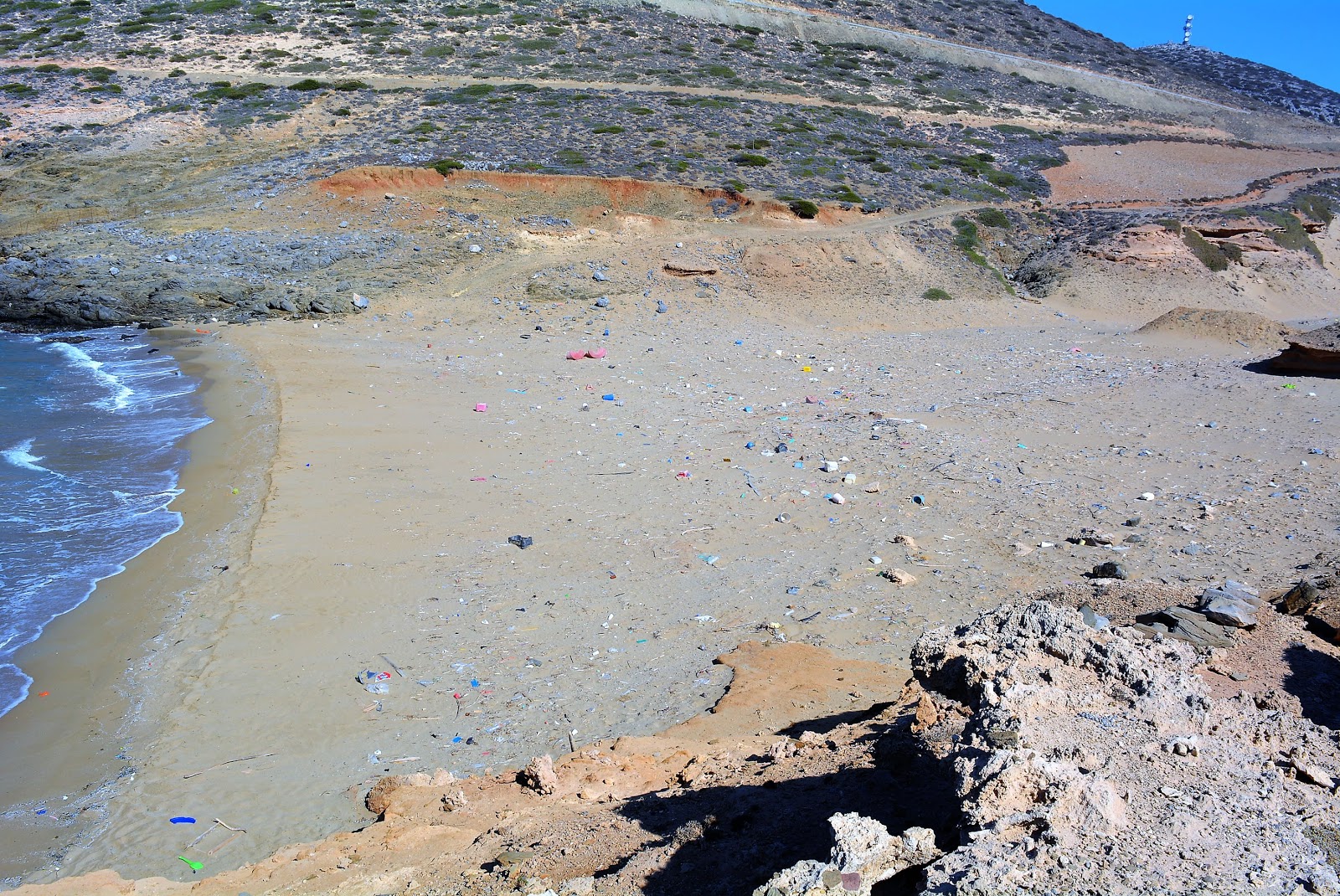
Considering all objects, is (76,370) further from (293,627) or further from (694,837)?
(694,837)

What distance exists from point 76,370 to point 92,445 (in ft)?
17.0

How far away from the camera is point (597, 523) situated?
32.0ft

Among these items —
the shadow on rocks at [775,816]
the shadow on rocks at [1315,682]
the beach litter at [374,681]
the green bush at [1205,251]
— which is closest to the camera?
the shadow on rocks at [775,816]

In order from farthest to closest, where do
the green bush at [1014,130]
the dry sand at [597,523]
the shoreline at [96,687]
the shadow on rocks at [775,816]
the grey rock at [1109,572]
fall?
the green bush at [1014,130] → the grey rock at [1109,572] → the dry sand at [597,523] → the shoreline at [96,687] → the shadow on rocks at [775,816]

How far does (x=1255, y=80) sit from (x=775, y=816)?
78.1m

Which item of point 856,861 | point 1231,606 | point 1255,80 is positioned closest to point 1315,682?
point 1231,606

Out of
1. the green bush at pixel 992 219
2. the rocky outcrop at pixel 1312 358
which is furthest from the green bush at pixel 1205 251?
the rocky outcrop at pixel 1312 358

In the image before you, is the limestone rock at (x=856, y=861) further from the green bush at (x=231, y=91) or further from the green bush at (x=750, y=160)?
the green bush at (x=231, y=91)

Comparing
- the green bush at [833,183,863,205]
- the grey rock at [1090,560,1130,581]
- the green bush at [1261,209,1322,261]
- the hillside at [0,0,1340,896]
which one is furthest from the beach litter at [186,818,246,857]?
the green bush at [1261,209,1322,261]

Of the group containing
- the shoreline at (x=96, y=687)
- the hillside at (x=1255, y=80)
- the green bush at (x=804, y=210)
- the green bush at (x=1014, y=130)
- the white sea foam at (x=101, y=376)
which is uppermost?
the hillside at (x=1255, y=80)

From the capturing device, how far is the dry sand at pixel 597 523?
6.54 metres

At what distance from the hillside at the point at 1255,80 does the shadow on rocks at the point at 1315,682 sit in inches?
2620

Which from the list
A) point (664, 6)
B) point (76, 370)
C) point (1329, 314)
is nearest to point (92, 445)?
point (76, 370)

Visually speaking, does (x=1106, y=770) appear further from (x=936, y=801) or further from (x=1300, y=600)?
(x=1300, y=600)
